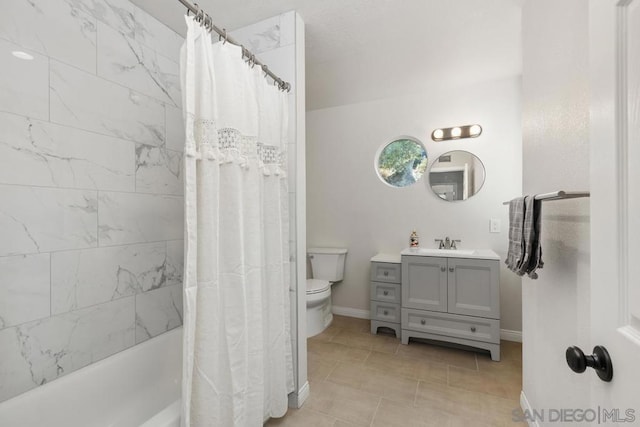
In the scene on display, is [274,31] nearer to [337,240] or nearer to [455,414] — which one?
[337,240]

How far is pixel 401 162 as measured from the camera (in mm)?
2920

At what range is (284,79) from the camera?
1.68 meters

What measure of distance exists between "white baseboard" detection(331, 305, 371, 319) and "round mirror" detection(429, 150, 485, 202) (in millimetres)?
1516

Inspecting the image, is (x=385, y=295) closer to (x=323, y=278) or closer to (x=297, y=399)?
(x=323, y=278)

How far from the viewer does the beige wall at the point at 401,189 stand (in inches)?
99.2

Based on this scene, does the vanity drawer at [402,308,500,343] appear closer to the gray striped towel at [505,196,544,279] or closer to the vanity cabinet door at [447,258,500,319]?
the vanity cabinet door at [447,258,500,319]

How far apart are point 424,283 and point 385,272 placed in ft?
1.24

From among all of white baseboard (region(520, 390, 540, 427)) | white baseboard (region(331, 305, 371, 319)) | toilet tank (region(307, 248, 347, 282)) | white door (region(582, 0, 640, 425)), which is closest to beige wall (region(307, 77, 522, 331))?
white baseboard (region(331, 305, 371, 319))

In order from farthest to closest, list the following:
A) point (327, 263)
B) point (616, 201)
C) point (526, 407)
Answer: point (327, 263) < point (526, 407) < point (616, 201)

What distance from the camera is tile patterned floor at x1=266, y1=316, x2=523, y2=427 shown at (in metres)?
1.55

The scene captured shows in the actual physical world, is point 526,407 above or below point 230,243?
below

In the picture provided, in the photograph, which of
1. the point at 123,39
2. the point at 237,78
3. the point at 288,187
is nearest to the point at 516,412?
the point at 288,187

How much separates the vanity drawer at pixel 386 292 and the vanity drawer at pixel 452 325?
0.52ft

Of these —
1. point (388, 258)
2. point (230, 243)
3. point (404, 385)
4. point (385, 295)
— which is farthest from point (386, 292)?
point (230, 243)
